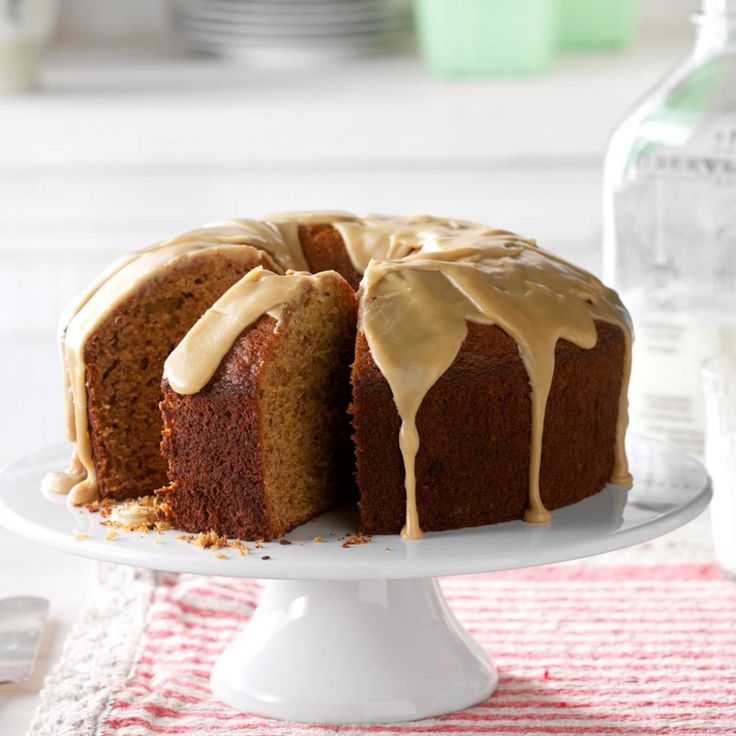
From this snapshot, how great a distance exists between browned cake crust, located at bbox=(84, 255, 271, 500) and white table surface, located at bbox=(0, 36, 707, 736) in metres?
1.14

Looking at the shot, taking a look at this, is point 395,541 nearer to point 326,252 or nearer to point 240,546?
point 240,546

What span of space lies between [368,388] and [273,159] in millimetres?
1431

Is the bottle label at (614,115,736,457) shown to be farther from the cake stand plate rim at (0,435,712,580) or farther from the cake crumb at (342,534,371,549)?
the cake crumb at (342,534,371,549)

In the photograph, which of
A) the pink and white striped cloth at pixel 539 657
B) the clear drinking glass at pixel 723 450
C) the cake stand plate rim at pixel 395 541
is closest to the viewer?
the cake stand plate rim at pixel 395 541

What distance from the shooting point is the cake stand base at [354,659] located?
160cm

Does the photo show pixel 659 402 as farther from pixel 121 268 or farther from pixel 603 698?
pixel 121 268

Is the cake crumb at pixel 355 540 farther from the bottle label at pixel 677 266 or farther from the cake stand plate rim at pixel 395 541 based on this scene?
the bottle label at pixel 677 266

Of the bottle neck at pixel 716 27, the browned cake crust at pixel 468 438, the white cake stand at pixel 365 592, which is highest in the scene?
the bottle neck at pixel 716 27

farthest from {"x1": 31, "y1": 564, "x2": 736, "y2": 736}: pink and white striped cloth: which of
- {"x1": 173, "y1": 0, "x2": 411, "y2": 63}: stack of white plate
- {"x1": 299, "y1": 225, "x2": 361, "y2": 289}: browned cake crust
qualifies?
{"x1": 173, "y1": 0, "x2": 411, "y2": 63}: stack of white plate

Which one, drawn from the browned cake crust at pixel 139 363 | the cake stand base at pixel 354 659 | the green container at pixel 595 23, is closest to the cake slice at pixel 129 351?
the browned cake crust at pixel 139 363

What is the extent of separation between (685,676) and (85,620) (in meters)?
0.72

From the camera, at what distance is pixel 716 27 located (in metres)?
2.11

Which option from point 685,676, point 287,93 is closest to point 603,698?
point 685,676

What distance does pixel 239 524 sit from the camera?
1.51m
